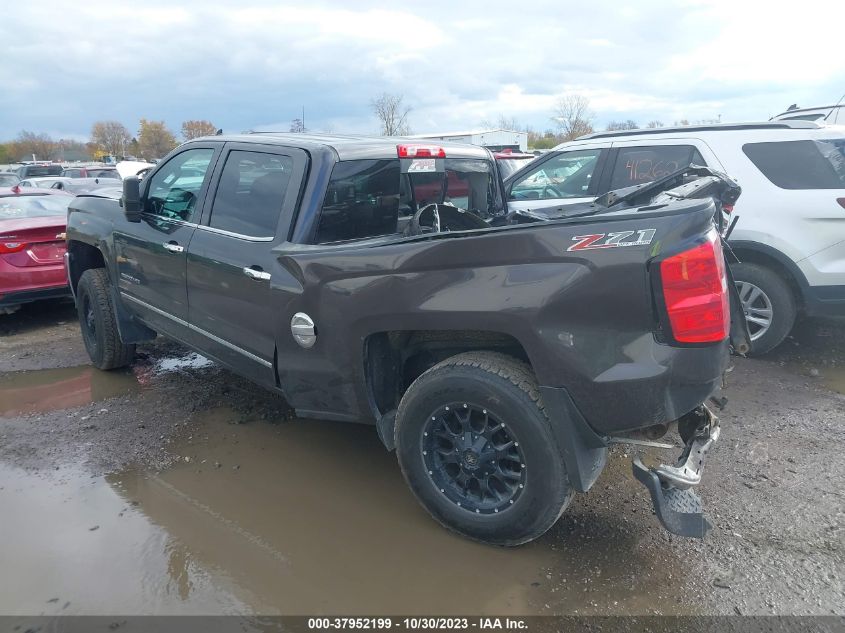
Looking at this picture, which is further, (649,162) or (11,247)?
(11,247)

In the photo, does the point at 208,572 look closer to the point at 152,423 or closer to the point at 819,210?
the point at 152,423

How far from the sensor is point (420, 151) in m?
3.86

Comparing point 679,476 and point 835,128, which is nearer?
point 679,476

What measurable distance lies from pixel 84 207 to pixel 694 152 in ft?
17.5

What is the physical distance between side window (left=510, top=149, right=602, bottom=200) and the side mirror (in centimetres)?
365

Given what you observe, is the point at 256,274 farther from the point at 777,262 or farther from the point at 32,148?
the point at 32,148

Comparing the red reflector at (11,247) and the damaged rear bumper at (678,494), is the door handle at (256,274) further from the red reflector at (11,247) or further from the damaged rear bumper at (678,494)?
the red reflector at (11,247)

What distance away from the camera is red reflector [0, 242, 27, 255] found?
21.8 feet

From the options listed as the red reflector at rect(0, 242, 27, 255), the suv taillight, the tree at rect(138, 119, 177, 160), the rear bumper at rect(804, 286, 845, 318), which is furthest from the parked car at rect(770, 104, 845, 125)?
the tree at rect(138, 119, 177, 160)

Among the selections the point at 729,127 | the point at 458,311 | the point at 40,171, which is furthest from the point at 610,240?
the point at 40,171

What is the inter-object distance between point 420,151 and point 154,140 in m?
65.9

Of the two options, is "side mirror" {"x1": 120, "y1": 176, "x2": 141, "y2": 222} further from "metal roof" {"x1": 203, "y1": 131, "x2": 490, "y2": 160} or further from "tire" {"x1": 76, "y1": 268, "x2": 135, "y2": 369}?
"tire" {"x1": 76, "y1": 268, "x2": 135, "y2": 369}

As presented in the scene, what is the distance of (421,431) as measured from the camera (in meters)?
3.04

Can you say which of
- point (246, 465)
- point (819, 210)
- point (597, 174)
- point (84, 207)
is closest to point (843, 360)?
point (819, 210)
